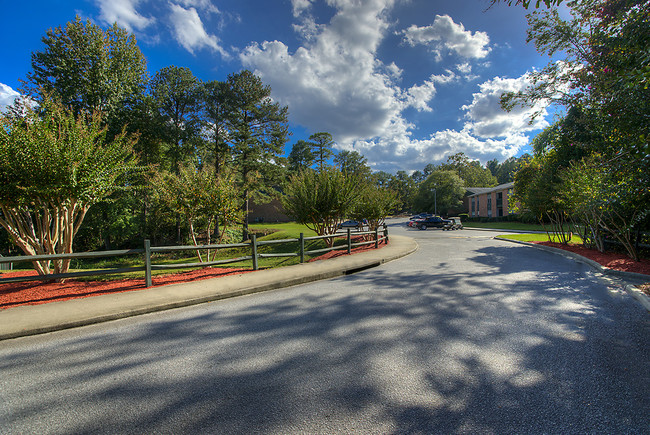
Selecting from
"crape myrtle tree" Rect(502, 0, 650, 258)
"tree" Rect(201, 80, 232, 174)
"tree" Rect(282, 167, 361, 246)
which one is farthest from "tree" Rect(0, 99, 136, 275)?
"tree" Rect(201, 80, 232, 174)

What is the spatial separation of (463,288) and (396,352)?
374 cm

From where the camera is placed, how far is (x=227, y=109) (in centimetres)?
2650

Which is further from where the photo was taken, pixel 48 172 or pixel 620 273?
pixel 620 273

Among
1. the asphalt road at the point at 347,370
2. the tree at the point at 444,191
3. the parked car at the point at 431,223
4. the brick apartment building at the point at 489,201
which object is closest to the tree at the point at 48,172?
the asphalt road at the point at 347,370

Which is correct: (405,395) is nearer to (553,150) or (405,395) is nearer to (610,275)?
(610,275)

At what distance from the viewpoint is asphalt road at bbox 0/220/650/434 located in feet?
7.28

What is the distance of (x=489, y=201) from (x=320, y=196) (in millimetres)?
49662

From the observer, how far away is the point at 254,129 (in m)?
28.7

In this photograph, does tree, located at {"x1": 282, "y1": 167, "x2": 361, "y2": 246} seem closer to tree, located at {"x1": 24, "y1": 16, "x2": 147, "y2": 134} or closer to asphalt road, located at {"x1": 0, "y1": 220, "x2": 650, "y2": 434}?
asphalt road, located at {"x1": 0, "y1": 220, "x2": 650, "y2": 434}

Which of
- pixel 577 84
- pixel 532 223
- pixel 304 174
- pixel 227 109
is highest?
pixel 227 109

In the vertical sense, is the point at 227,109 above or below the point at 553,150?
above

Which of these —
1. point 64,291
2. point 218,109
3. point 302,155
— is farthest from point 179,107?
point 302,155

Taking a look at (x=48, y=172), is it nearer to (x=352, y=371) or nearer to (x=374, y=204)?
(x=352, y=371)

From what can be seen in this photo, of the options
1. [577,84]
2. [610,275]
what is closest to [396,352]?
[610,275]
